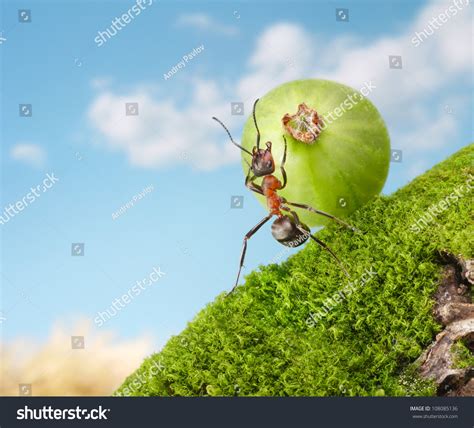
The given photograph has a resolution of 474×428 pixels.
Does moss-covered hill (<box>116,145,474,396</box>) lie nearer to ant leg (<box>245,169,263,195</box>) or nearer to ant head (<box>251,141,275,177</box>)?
ant leg (<box>245,169,263,195</box>)

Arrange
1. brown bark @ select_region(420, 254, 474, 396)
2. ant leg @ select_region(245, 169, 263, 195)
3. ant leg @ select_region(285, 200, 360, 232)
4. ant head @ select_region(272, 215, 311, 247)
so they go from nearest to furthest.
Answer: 1. brown bark @ select_region(420, 254, 474, 396)
2. ant head @ select_region(272, 215, 311, 247)
3. ant leg @ select_region(285, 200, 360, 232)
4. ant leg @ select_region(245, 169, 263, 195)

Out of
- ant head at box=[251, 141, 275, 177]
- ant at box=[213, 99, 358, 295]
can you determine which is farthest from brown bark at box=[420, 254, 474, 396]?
ant head at box=[251, 141, 275, 177]

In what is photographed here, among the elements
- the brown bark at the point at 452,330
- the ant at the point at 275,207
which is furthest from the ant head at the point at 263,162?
the brown bark at the point at 452,330

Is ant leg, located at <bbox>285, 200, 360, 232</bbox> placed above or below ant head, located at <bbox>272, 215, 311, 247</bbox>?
above

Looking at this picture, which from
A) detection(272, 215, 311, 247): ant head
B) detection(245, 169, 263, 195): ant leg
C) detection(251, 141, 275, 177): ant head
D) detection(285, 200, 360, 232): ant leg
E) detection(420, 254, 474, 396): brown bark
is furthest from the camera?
detection(245, 169, 263, 195): ant leg

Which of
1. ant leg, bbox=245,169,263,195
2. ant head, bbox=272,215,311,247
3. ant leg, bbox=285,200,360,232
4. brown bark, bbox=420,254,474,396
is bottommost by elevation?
brown bark, bbox=420,254,474,396

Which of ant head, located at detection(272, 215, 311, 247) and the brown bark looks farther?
ant head, located at detection(272, 215, 311, 247)

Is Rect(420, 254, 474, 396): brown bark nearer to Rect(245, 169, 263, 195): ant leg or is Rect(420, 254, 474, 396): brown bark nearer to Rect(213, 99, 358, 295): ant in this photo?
Rect(213, 99, 358, 295): ant

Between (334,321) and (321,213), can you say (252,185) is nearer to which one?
(321,213)
